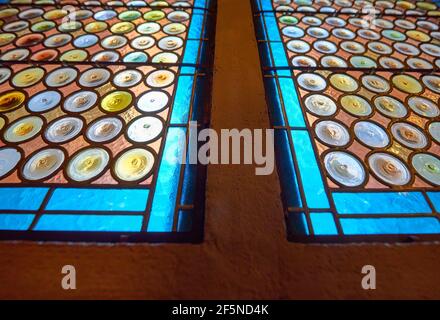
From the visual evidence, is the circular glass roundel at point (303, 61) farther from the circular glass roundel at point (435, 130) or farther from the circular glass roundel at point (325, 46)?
the circular glass roundel at point (435, 130)

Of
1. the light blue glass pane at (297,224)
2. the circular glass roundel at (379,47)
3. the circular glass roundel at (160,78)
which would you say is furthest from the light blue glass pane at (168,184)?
the circular glass roundel at (379,47)

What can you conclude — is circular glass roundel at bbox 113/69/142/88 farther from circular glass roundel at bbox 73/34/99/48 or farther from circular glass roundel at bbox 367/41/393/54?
circular glass roundel at bbox 367/41/393/54

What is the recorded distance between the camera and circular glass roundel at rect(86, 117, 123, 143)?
1870mm

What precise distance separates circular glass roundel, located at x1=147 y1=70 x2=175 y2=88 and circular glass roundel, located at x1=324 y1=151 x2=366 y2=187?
1.46 m

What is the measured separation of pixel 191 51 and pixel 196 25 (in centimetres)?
58

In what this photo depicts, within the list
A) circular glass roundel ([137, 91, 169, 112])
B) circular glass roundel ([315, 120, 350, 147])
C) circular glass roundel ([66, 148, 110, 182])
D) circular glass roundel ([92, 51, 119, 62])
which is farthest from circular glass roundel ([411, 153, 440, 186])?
circular glass roundel ([92, 51, 119, 62])

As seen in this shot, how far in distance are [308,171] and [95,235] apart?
4.40 ft

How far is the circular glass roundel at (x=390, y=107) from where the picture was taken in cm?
215

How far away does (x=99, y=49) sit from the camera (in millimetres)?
2635
